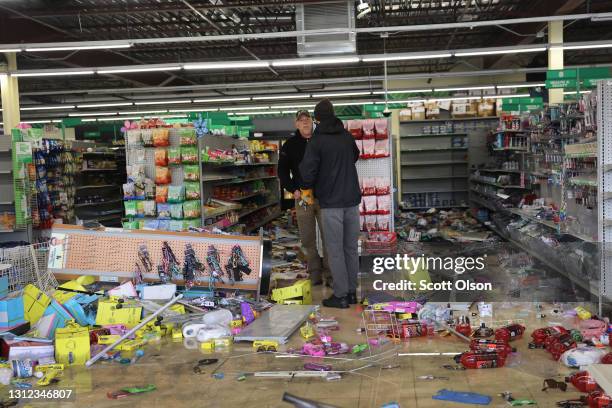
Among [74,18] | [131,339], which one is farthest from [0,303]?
[74,18]

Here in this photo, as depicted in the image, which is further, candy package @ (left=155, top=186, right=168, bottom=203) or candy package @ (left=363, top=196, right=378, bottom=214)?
candy package @ (left=155, top=186, right=168, bottom=203)

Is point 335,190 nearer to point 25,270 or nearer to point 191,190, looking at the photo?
point 191,190

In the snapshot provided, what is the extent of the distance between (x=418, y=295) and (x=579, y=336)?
4.14 feet

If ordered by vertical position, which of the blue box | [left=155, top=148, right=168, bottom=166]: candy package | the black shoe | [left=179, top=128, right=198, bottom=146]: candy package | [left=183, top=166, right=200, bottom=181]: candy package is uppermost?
[left=179, top=128, right=198, bottom=146]: candy package

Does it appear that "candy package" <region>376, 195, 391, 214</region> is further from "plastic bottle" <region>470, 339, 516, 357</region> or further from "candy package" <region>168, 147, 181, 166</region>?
"plastic bottle" <region>470, 339, 516, 357</region>

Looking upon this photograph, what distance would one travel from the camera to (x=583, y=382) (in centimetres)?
350

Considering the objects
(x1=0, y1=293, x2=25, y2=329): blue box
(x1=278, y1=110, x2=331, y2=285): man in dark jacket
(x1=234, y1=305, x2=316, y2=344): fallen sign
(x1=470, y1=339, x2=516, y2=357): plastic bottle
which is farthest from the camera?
(x1=278, y1=110, x2=331, y2=285): man in dark jacket

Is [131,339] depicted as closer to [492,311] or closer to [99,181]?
[492,311]

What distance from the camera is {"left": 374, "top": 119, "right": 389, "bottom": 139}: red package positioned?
7.43m

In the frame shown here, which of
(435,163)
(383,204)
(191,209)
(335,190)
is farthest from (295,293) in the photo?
(435,163)

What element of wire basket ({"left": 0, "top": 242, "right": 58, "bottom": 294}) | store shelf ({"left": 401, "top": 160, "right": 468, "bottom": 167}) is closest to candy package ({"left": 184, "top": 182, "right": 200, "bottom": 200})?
wire basket ({"left": 0, "top": 242, "right": 58, "bottom": 294})

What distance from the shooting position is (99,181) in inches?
521

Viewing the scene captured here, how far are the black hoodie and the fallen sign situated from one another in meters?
1.02

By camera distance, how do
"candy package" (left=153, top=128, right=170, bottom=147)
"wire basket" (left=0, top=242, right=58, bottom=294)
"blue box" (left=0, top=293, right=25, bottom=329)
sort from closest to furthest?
1. "blue box" (left=0, top=293, right=25, bottom=329)
2. "wire basket" (left=0, top=242, right=58, bottom=294)
3. "candy package" (left=153, top=128, right=170, bottom=147)
